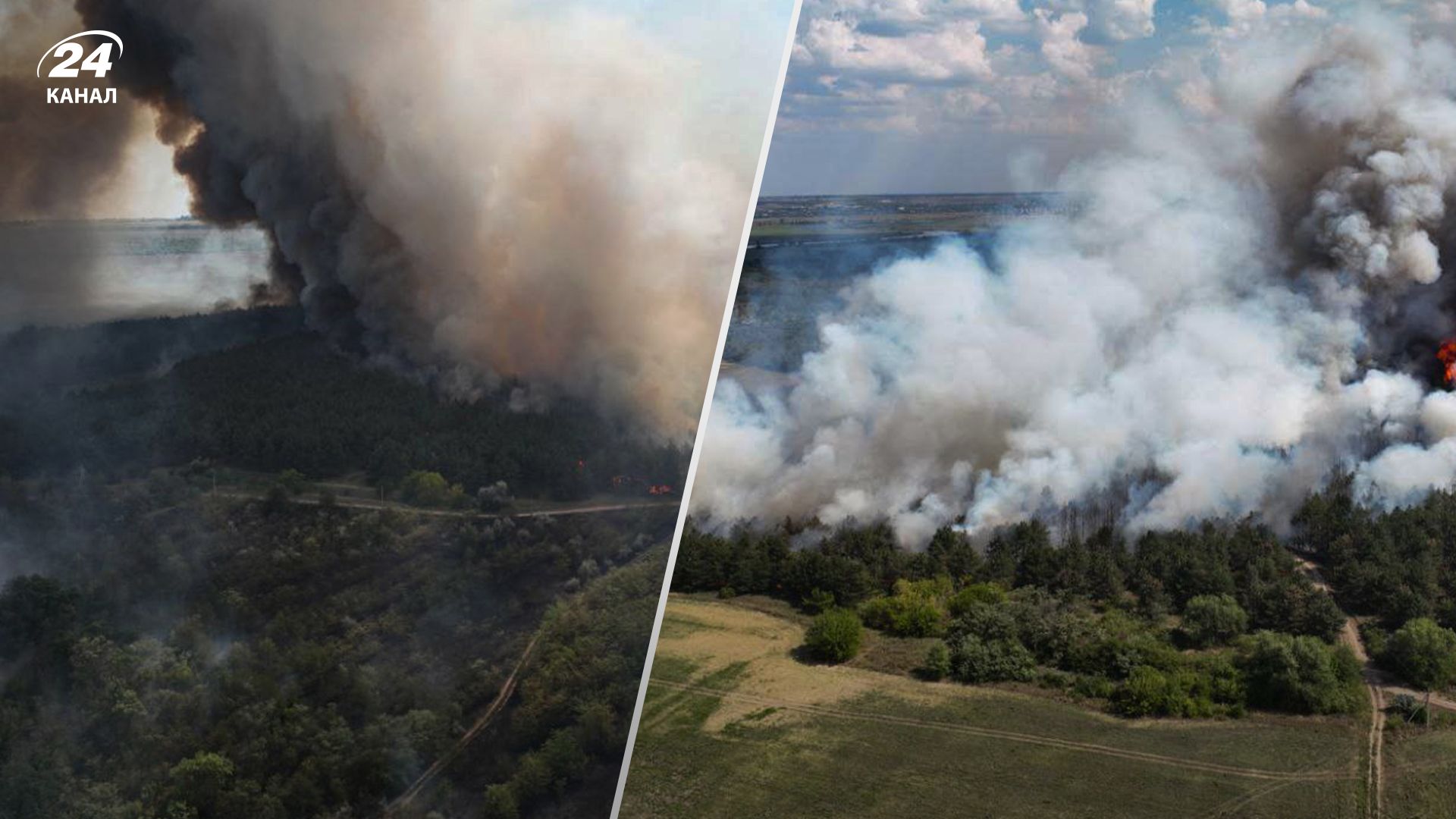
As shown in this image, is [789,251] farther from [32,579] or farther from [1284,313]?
[32,579]

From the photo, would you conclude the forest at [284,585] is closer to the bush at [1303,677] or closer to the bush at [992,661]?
the bush at [992,661]

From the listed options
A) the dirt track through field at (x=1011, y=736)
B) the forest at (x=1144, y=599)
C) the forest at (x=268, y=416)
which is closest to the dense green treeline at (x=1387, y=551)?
the forest at (x=1144, y=599)

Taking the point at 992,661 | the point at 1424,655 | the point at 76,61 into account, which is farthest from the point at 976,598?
the point at 76,61

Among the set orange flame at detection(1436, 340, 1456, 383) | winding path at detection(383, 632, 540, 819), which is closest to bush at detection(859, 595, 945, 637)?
winding path at detection(383, 632, 540, 819)

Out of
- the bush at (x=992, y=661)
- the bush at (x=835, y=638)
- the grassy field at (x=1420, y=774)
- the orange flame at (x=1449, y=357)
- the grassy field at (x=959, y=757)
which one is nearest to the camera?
the grassy field at (x=1420, y=774)

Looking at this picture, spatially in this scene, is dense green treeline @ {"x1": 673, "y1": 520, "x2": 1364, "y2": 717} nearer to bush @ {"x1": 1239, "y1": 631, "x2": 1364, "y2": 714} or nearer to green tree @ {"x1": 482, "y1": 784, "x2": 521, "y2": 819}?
bush @ {"x1": 1239, "y1": 631, "x2": 1364, "y2": 714}
